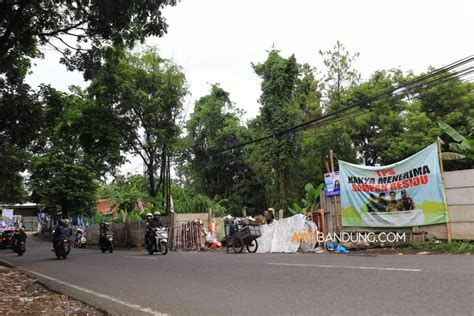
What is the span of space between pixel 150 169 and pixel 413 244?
61.7 ft

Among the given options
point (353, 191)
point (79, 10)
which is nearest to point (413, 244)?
point (353, 191)

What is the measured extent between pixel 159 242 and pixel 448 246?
11.0 m

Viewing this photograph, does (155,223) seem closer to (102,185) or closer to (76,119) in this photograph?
(76,119)

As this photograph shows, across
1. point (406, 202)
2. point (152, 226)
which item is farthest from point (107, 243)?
point (406, 202)

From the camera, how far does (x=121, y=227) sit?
28438 mm

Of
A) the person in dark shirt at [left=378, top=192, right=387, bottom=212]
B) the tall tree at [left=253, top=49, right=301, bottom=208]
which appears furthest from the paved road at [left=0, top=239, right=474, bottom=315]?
the tall tree at [left=253, top=49, right=301, bottom=208]

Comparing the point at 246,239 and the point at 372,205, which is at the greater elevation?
the point at 372,205

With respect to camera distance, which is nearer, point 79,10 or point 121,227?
point 79,10

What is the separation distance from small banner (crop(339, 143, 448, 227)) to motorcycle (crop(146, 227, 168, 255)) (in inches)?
288

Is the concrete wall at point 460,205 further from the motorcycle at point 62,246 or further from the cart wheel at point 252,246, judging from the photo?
the motorcycle at point 62,246

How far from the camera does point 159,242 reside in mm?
18281

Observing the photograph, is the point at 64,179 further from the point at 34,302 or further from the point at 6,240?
the point at 34,302

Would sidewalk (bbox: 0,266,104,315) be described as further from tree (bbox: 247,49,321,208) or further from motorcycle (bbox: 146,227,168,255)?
tree (bbox: 247,49,321,208)

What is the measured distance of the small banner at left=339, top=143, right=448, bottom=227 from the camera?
43.0 feet
